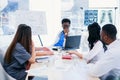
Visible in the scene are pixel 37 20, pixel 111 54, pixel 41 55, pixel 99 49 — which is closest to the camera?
pixel 111 54

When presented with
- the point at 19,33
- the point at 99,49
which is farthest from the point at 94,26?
the point at 19,33

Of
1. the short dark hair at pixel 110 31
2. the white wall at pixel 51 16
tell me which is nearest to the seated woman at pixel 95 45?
the short dark hair at pixel 110 31

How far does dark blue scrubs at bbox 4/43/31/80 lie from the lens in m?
2.44

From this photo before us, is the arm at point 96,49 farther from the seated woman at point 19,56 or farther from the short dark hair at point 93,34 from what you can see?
the seated woman at point 19,56

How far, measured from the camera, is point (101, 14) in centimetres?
480

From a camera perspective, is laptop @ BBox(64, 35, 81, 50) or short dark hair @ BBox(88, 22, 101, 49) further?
laptop @ BBox(64, 35, 81, 50)

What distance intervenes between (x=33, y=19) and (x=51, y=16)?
50cm

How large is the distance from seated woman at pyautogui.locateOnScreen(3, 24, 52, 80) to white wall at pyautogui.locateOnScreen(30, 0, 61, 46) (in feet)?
6.93

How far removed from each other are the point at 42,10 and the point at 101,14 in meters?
1.41

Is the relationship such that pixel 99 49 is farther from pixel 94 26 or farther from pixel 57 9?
pixel 57 9

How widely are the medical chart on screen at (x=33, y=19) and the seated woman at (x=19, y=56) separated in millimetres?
1891

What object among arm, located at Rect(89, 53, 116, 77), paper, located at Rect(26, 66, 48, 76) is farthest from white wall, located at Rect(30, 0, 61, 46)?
arm, located at Rect(89, 53, 116, 77)

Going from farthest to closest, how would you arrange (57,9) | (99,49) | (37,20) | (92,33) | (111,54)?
(57,9), (37,20), (92,33), (99,49), (111,54)

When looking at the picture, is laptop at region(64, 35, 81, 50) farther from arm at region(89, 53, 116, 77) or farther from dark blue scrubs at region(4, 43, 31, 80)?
arm at region(89, 53, 116, 77)
